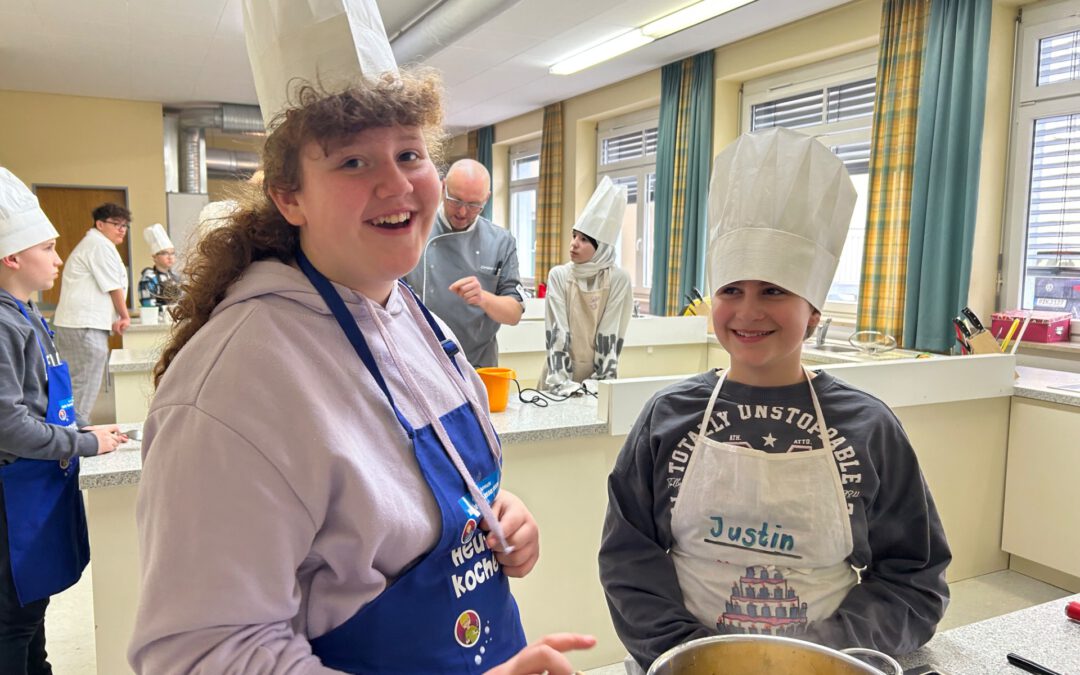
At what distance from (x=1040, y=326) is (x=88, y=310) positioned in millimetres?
5403

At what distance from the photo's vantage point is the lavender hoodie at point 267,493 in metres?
0.58

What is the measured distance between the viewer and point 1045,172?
3521 mm

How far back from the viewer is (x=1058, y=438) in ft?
8.89

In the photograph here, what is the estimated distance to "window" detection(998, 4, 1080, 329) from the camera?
3.39m

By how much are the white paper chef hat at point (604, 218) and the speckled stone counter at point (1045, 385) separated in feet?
5.96

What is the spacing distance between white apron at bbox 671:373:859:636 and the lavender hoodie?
45 cm

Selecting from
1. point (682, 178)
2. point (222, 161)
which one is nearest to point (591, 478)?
point (682, 178)

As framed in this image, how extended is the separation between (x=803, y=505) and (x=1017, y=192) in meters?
3.52

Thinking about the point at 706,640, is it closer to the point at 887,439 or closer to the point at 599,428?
the point at 887,439

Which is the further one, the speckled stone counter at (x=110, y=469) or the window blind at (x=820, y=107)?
the window blind at (x=820, y=107)

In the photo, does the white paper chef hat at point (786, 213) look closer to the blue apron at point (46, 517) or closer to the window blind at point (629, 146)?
the blue apron at point (46, 517)

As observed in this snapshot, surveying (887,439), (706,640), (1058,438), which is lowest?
(1058,438)

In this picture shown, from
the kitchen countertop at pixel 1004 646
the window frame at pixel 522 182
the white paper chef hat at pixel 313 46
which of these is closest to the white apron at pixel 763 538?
the kitchen countertop at pixel 1004 646

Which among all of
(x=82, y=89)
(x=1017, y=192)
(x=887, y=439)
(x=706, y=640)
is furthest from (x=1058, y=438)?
(x=82, y=89)
